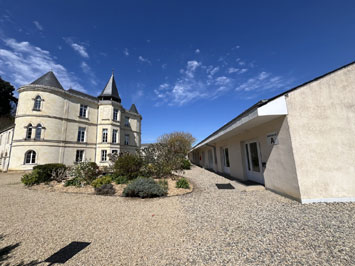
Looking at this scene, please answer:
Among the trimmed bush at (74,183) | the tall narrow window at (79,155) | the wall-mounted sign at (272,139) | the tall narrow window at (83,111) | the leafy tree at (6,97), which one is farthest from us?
the leafy tree at (6,97)

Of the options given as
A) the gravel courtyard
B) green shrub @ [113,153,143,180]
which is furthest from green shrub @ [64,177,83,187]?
the gravel courtyard

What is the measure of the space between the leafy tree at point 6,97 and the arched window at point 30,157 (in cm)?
2055

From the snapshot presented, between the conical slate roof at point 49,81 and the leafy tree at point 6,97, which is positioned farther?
the leafy tree at point 6,97

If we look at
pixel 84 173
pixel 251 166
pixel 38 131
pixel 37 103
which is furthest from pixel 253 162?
pixel 37 103

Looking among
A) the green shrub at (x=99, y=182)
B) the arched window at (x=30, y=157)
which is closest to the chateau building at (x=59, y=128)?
the arched window at (x=30, y=157)

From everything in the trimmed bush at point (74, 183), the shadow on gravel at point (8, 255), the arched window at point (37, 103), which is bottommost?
the shadow on gravel at point (8, 255)

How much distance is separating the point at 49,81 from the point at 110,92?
7.20 meters

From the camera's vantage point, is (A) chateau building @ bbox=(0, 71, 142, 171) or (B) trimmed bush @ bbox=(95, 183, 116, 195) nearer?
(B) trimmed bush @ bbox=(95, 183, 116, 195)

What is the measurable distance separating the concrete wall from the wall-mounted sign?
750mm

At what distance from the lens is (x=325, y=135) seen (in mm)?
4664

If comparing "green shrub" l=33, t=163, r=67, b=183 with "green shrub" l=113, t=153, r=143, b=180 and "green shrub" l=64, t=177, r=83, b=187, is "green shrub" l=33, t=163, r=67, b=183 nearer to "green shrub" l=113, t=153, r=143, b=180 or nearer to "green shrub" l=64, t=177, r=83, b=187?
"green shrub" l=64, t=177, r=83, b=187

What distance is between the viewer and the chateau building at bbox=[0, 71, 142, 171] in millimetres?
15906

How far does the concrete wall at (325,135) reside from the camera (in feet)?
14.6

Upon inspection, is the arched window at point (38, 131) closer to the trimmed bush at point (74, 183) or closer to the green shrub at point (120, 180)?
the trimmed bush at point (74, 183)
